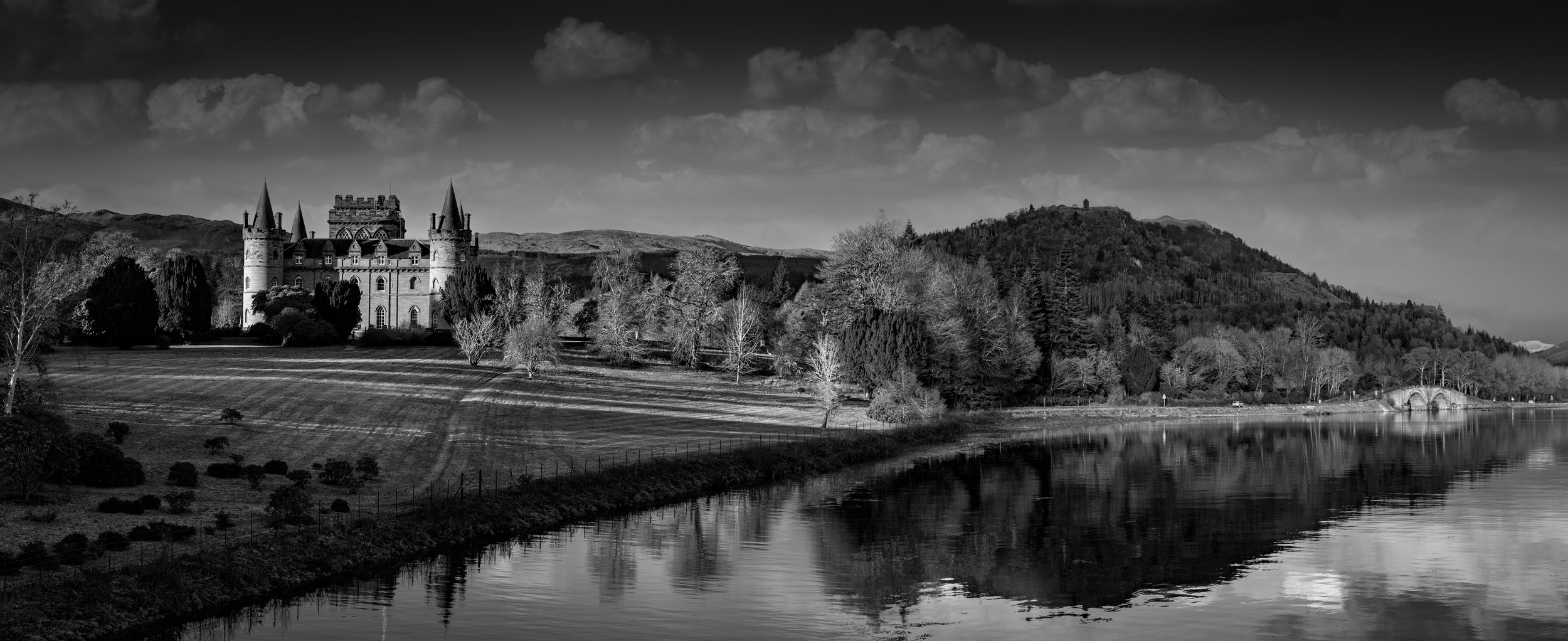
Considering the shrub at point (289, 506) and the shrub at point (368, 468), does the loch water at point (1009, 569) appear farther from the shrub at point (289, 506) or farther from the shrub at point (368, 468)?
the shrub at point (368, 468)

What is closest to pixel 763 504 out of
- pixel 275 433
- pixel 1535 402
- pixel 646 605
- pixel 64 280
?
pixel 646 605

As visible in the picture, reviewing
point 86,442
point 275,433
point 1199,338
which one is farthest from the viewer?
point 1199,338

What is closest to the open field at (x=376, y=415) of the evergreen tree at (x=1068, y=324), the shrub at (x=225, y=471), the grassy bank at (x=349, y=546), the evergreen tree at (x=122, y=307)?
the shrub at (x=225, y=471)

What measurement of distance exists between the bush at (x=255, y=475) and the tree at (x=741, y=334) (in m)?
52.2

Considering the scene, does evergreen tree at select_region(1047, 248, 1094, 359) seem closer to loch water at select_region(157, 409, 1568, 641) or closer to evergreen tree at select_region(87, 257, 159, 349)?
loch water at select_region(157, 409, 1568, 641)

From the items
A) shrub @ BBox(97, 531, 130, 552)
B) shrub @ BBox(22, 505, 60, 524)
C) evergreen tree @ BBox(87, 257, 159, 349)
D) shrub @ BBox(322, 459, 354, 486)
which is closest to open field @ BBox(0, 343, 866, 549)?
shrub @ BBox(22, 505, 60, 524)

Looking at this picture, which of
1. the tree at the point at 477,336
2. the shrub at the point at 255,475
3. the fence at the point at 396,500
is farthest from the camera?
the tree at the point at 477,336

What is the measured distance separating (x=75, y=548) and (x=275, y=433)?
962 inches

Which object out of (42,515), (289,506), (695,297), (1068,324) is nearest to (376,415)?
(289,506)

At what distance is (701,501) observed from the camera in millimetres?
48500

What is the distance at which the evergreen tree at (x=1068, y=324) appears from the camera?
114 meters

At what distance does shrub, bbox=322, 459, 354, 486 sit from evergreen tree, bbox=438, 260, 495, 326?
6395cm

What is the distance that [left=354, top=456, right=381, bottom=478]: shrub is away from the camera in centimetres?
4412

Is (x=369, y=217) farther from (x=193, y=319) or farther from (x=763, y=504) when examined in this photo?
(x=763, y=504)
